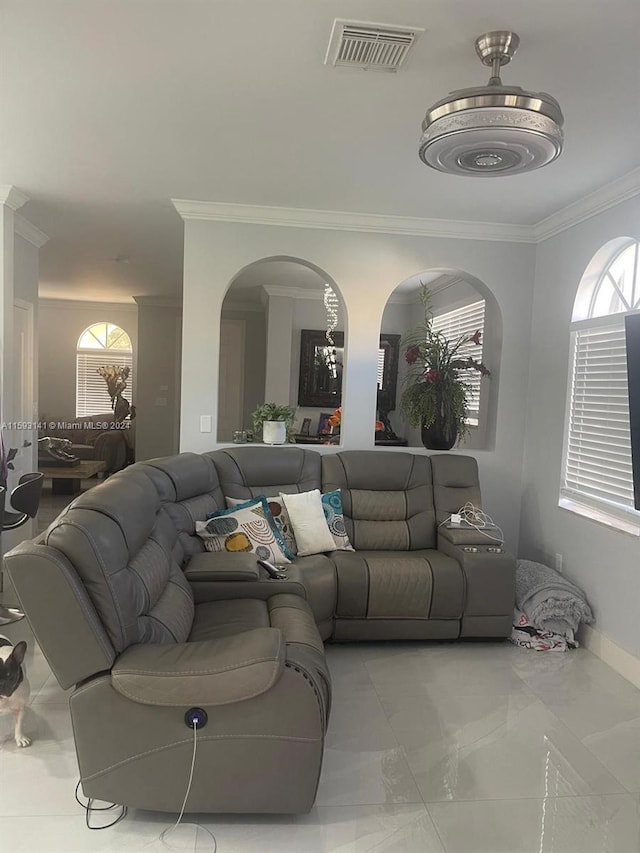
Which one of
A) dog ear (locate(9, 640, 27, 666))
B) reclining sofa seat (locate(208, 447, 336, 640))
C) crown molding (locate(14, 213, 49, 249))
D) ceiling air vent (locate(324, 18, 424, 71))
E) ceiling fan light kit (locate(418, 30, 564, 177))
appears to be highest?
ceiling air vent (locate(324, 18, 424, 71))

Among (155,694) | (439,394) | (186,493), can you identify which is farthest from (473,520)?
(155,694)

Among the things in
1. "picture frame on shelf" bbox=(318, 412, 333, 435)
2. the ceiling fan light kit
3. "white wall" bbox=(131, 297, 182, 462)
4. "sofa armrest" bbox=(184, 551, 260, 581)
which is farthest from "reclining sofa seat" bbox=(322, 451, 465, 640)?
"white wall" bbox=(131, 297, 182, 462)

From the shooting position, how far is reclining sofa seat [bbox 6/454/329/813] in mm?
2018

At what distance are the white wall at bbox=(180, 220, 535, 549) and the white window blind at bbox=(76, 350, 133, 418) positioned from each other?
6.36 metres

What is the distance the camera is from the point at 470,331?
6.15 meters

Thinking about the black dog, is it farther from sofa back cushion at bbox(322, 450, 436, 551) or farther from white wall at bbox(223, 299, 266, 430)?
white wall at bbox(223, 299, 266, 430)

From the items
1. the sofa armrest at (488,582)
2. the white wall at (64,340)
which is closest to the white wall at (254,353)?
the white wall at (64,340)

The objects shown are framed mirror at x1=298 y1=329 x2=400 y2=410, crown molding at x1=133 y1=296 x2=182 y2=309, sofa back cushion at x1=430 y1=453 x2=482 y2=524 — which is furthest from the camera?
crown molding at x1=133 y1=296 x2=182 y2=309

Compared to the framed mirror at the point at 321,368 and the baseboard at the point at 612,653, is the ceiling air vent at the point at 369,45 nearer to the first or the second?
the baseboard at the point at 612,653

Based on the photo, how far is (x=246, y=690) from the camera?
205 centimetres

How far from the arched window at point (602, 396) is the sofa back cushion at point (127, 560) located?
2410 mm

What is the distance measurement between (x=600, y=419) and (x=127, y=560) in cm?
281

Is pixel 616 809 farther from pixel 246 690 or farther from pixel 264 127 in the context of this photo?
pixel 264 127

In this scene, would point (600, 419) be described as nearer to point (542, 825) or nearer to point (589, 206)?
point (589, 206)
